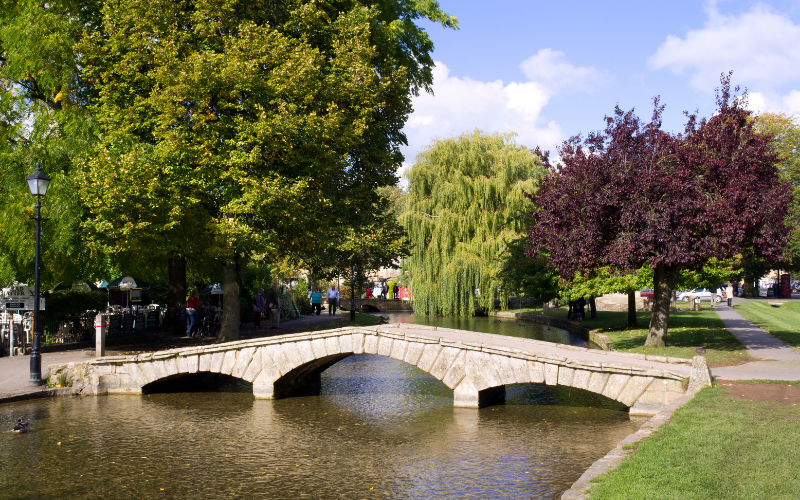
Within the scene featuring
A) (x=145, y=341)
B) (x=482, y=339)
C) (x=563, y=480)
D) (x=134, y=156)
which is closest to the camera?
(x=563, y=480)

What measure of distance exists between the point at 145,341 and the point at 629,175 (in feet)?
53.0

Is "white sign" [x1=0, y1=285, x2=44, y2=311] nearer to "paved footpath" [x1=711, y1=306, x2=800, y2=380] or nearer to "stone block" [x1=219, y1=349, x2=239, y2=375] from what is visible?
"stone block" [x1=219, y1=349, x2=239, y2=375]

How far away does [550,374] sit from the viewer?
521 inches

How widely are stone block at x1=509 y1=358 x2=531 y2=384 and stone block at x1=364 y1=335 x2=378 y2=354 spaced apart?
9.73 ft

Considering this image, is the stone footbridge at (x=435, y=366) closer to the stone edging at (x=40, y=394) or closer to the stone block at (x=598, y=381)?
the stone block at (x=598, y=381)

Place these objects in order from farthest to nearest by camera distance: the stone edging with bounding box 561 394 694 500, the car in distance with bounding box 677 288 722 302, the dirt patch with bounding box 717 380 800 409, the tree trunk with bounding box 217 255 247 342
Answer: the car in distance with bounding box 677 288 722 302
the tree trunk with bounding box 217 255 247 342
the dirt patch with bounding box 717 380 800 409
the stone edging with bounding box 561 394 694 500

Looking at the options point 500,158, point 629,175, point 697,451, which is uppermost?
point 500,158

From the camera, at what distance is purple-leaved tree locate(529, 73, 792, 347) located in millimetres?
17109

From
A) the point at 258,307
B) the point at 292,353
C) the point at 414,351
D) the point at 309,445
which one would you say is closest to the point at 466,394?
the point at 414,351

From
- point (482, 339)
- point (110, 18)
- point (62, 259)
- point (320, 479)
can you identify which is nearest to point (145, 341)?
point (62, 259)

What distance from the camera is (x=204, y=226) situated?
63.3ft

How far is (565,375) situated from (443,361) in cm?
257

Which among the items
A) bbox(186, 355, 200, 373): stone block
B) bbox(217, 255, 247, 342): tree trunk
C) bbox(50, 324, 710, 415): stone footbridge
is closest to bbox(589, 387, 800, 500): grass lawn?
bbox(50, 324, 710, 415): stone footbridge

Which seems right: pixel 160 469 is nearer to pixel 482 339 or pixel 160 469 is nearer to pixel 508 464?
pixel 508 464
